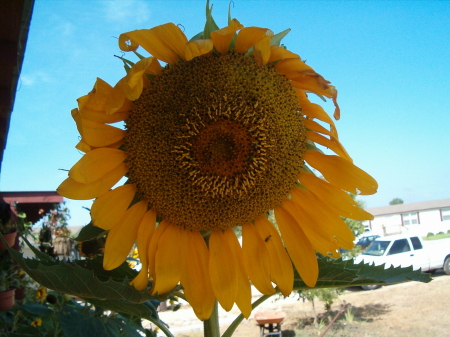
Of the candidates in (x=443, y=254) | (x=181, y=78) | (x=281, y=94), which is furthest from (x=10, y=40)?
(x=443, y=254)

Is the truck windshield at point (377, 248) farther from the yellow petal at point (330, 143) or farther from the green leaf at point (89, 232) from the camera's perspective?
the green leaf at point (89, 232)

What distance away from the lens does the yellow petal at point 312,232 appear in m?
1.10

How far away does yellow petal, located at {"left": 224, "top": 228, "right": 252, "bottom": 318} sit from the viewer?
103 cm

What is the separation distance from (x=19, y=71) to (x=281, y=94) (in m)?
2.13

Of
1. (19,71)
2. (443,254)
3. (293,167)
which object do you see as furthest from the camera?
(443,254)

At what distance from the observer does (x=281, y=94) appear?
3.58 feet

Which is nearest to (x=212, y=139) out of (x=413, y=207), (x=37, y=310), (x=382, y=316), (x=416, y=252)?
(x=37, y=310)

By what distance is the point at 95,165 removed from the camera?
958 mm

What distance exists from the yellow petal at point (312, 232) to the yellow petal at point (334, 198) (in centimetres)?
7

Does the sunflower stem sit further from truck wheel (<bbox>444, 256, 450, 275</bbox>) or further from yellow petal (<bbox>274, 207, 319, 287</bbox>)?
truck wheel (<bbox>444, 256, 450, 275</bbox>)

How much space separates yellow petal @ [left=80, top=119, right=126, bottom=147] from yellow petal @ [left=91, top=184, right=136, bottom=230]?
12 cm

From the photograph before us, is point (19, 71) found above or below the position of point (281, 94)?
above

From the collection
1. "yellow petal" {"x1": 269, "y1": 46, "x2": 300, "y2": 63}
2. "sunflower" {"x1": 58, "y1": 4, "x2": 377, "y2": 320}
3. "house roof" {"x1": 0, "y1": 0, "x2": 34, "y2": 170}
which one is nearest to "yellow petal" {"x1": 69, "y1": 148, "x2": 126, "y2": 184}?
"sunflower" {"x1": 58, "y1": 4, "x2": 377, "y2": 320}

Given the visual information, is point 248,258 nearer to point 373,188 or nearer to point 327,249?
point 327,249
